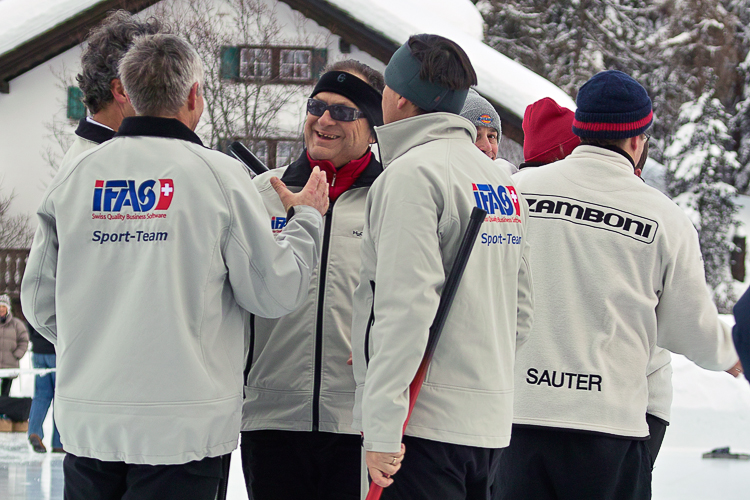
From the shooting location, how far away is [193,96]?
204 cm

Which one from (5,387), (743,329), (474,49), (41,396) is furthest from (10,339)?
(474,49)

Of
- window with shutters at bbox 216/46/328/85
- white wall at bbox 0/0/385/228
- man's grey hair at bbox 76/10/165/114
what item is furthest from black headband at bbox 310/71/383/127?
white wall at bbox 0/0/385/228

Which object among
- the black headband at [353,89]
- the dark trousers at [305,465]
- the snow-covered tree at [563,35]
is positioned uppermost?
the snow-covered tree at [563,35]

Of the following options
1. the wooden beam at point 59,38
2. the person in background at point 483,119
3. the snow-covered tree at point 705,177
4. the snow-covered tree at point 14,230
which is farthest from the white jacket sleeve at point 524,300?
the snow-covered tree at point 705,177

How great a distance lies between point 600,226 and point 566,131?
3.14 ft

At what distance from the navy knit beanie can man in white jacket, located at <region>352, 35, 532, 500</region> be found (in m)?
0.51

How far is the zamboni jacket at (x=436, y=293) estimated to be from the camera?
1.75 metres

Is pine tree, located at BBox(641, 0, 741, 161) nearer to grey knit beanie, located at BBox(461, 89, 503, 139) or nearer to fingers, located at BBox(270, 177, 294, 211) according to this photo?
grey knit beanie, located at BBox(461, 89, 503, 139)

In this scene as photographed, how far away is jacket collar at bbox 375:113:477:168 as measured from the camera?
196 centimetres

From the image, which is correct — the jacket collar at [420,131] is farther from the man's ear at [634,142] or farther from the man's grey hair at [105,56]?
the man's grey hair at [105,56]

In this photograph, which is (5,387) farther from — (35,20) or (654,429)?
(35,20)

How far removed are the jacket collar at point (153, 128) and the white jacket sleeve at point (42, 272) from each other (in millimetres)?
264

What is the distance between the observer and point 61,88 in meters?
14.7

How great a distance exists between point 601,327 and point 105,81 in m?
1.72
